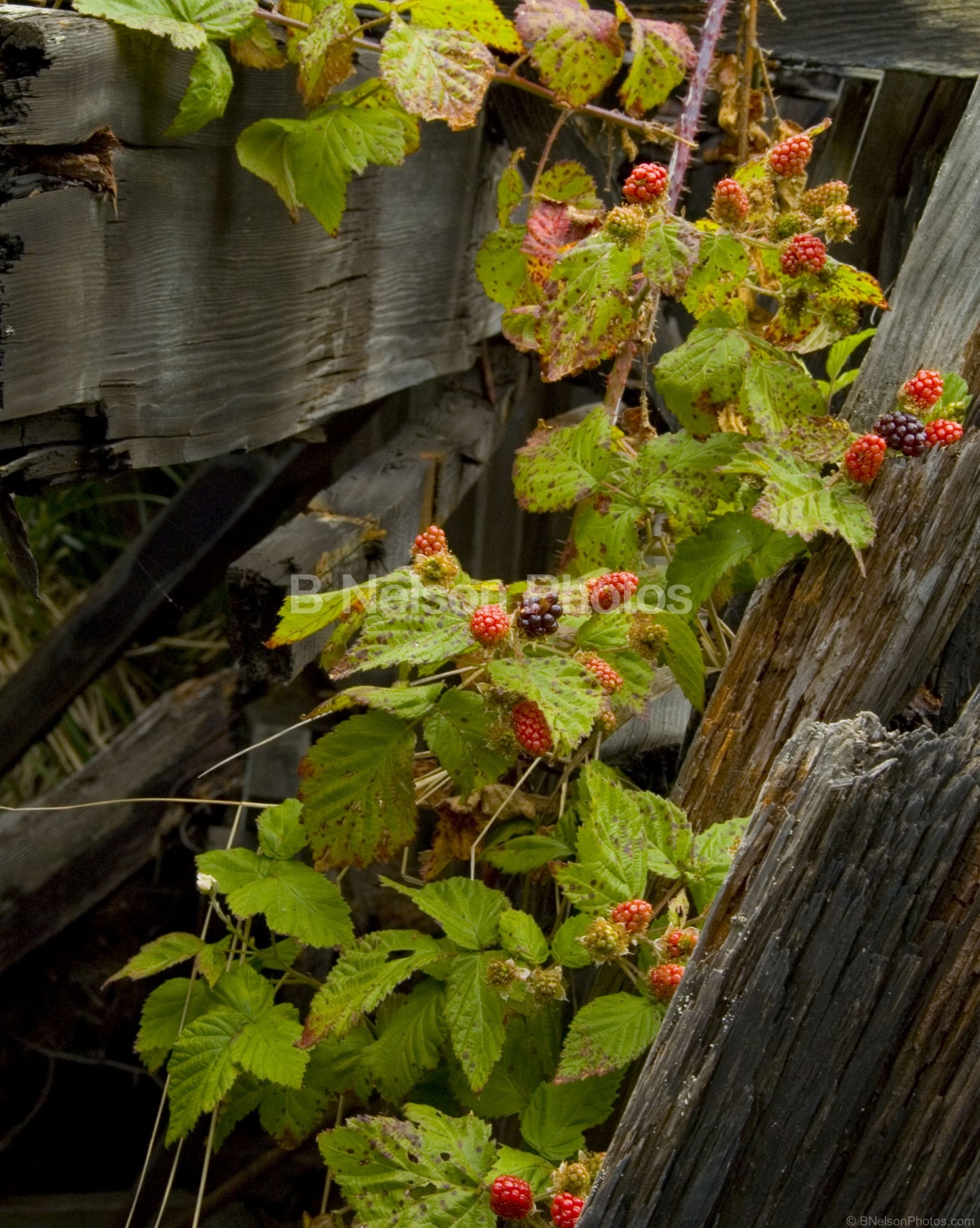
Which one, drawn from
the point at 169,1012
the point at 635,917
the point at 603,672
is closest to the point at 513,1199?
the point at 635,917

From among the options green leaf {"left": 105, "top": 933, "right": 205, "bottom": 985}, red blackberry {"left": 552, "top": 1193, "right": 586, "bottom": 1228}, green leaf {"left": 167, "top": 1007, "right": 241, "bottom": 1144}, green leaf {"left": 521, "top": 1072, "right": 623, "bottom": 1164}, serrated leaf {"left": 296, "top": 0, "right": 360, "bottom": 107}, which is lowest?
green leaf {"left": 105, "top": 933, "right": 205, "bottom": 985}

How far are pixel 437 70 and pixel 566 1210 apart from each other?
3.86 ft

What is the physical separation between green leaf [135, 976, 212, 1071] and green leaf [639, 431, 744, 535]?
33.7 inches

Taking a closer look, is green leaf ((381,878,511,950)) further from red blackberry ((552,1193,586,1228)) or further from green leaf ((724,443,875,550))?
green leaf ((724,443,875,550))

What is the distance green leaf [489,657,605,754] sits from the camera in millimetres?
1043

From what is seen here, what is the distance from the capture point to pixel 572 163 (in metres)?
1.63

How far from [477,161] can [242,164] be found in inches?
30.0

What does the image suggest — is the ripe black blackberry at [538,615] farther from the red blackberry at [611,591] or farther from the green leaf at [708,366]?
the green leaf at [708,366]

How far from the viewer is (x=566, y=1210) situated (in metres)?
0.91

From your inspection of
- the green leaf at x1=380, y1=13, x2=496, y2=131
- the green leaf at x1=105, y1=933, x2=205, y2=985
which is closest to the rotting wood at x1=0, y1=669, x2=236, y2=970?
the green leaf at x1=105, y1=933, x2=205, y2=985

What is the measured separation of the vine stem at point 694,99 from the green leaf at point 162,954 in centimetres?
120

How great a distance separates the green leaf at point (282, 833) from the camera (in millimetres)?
1366

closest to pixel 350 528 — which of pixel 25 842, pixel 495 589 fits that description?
pixel 495 589

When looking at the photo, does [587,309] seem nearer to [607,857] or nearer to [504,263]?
[504,263]
